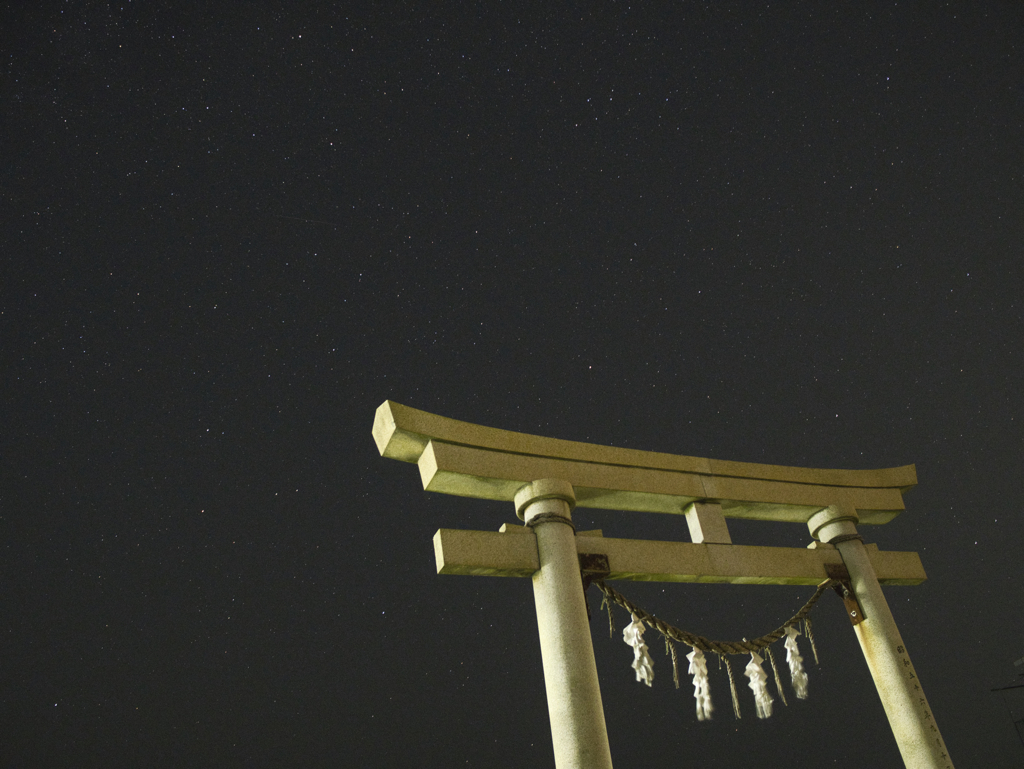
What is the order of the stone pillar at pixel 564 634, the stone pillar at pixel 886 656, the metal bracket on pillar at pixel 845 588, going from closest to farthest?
1. the stone pillar at pixel 564 634
2. the stone pillar at pixel 886 656
3. the metal bracket on pillar at pixel 845 588

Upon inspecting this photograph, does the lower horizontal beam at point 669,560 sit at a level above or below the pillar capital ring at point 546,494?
below

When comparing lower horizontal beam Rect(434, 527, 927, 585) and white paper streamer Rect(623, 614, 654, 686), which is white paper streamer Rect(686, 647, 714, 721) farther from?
lower horizontal beam Rect(434, 527, 927, 585)

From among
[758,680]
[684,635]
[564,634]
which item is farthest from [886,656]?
[564,634]

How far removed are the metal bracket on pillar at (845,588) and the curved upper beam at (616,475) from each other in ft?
1.56

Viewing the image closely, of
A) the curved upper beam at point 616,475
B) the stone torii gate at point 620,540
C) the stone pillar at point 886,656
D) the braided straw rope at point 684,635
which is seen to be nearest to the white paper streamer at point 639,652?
the braided straw rope at point 684,635

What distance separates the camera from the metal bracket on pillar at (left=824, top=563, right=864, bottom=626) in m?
5.53

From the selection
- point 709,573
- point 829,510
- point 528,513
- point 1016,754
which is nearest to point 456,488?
point 528,513

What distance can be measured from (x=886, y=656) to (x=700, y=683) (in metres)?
1.72

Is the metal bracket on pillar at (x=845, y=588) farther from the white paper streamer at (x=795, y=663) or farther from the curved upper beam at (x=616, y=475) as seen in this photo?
the white paper streamer at (x=795, y=663)

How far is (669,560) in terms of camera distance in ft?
15.8

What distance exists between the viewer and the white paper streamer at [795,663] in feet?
16.8

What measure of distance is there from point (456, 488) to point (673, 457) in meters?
1.73

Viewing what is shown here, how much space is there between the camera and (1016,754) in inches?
330

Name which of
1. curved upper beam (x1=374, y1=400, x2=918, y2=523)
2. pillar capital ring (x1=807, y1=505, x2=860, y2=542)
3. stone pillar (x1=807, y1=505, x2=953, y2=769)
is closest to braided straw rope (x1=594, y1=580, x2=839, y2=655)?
curved upper beam (x1=374, y1=400, x2=918, y2=523)
